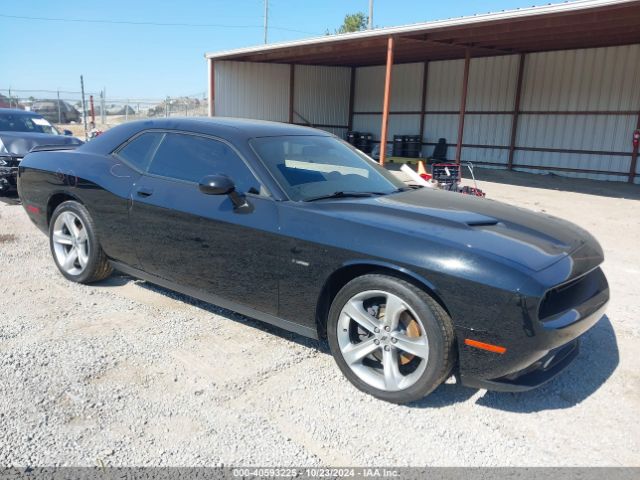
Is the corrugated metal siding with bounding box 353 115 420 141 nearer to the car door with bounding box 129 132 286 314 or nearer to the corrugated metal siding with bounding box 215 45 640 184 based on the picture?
the corrugated metal siding with bounding box 215 45 640 184

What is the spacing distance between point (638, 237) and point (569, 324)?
21.0 ft

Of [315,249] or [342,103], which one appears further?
[342,103]

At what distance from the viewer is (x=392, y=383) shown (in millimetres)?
2893

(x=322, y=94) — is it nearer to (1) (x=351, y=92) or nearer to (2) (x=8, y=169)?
(1) (x=351, y=92)

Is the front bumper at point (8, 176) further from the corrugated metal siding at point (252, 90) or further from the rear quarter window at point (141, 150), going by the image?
the corrugated metal siding at point (252, 90)

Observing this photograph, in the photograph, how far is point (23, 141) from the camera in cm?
878

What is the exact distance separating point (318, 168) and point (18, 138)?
7205 mm

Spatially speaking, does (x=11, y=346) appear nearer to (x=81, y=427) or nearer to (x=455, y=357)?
(x=81, y=427)

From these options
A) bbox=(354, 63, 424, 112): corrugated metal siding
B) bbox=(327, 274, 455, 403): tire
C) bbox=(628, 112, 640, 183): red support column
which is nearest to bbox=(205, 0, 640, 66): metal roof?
bbox=(354, 63, 424, 112): corrugated metal siding

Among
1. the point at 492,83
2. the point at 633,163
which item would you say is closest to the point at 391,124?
the point at 492,83

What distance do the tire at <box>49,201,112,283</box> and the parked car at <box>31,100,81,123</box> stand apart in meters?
26.5

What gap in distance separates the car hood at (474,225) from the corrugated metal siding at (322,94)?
66.1ft

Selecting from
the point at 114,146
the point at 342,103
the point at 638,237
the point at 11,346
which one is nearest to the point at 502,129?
the point at 342,103

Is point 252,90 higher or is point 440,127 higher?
point 252,90
